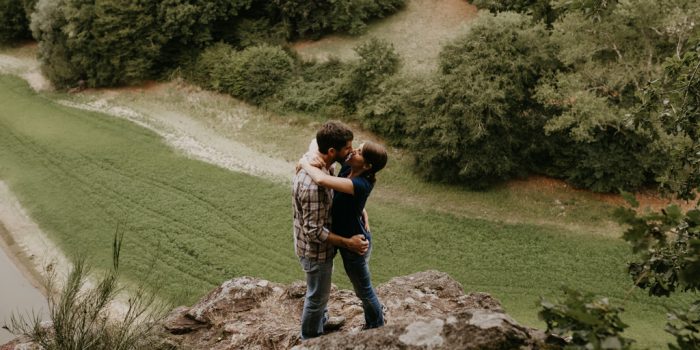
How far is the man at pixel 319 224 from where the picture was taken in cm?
609

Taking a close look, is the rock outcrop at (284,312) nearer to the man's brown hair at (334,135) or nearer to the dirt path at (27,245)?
the man's brown hair at (334,135)

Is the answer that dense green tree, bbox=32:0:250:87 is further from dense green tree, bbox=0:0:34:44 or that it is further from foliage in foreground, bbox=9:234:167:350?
foliage in foreground, bbox=9:234:167:350

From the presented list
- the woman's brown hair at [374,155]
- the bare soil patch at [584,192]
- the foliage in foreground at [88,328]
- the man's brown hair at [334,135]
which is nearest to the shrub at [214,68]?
the bare soil patch at [584,192]

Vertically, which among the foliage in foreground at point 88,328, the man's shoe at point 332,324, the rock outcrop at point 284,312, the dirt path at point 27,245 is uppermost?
the foliage in foreground at point 88,328

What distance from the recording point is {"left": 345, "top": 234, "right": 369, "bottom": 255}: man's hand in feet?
20.9

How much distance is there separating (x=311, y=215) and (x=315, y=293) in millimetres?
1162

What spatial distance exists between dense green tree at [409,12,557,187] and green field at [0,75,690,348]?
1.45 m

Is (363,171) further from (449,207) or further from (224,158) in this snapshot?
(224,158)

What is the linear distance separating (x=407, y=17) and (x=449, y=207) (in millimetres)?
15106

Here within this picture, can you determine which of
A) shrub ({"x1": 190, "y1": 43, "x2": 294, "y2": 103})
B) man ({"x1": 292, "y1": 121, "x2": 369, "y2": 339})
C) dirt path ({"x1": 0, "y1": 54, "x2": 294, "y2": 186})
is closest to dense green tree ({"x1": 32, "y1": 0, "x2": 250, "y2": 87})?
dirt path ({"x1": 0, "y1": 54, "x2": 294, "y2": 186})

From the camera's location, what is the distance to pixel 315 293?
267 inches

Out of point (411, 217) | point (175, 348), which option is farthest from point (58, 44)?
point (175, 348)

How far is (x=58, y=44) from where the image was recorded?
Answer: 102 ft

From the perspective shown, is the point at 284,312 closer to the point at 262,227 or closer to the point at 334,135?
the point at 334,135
